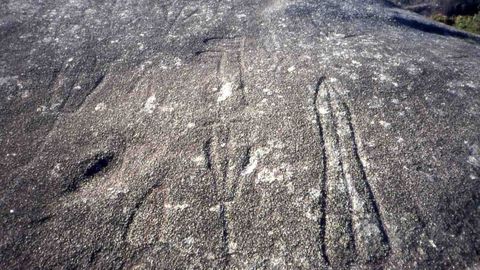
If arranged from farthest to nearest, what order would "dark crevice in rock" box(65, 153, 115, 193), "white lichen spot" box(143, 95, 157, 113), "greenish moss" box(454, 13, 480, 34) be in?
"greenish moss" box(454, 13, 480, 34)
"white lichen spot" box(143, 95, 157, 113)
"dark crevice in rock" box(65, 153, 115, 193)

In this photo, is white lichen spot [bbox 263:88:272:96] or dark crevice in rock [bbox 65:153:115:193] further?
white lichen spot [bbox 263:88:272:96]

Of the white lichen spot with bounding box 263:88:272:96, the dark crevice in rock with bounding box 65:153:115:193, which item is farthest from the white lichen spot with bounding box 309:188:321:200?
the dark crevice in rock with bounding box 65:153:115:193

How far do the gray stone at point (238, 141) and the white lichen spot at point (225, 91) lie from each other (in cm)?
3

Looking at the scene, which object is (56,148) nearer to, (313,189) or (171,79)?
(171,79)

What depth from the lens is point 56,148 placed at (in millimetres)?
3713

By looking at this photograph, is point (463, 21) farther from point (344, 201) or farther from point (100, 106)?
point (100, 106)

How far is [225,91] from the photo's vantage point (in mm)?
4168

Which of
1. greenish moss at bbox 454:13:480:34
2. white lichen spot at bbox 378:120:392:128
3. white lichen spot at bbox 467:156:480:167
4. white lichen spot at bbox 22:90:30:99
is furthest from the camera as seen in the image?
greenish moss at bbox 454:13:480:34

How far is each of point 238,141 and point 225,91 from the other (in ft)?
2.48

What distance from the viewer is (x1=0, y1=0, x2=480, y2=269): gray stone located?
2.87 meters

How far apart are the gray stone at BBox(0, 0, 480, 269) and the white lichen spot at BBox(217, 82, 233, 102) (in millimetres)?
26

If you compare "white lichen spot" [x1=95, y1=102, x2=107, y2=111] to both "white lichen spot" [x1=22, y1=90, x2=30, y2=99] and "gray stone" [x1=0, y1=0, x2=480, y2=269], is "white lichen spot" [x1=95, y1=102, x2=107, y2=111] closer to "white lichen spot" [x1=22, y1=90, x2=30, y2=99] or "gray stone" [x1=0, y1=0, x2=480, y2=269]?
"gray stone" [x1=0, y1=0, x2=480, y2=269]

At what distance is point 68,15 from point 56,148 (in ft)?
8.51

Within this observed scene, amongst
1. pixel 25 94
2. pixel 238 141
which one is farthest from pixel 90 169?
pixel 25 94
